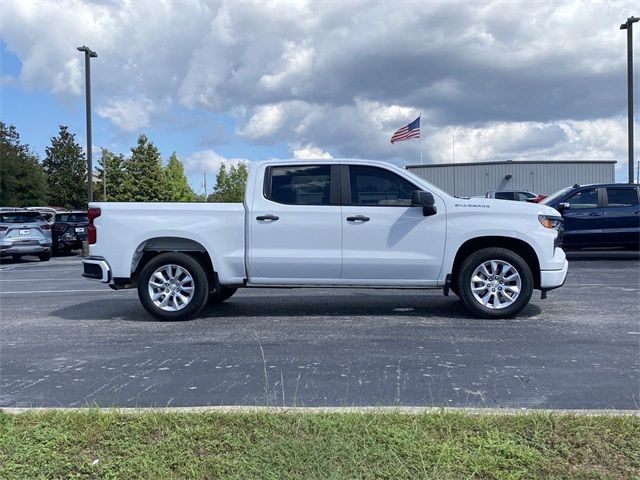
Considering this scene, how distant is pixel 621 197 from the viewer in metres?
14.2

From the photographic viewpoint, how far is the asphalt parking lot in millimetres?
4449

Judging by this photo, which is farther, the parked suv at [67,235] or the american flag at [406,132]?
the american flag at [406,132]

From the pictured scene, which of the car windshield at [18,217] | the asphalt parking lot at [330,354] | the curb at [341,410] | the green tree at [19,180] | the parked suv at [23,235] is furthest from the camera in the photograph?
the green tree at [19,180]

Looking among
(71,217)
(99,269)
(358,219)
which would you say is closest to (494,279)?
(358,219)

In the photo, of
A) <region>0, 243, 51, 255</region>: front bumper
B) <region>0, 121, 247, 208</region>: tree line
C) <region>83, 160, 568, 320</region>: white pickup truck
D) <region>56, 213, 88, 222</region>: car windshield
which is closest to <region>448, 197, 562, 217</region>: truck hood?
<region>83, 160, 568, 320</region>: white pickup truck

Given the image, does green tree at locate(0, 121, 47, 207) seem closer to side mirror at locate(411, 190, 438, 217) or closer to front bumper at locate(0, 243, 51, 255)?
front bumper at locate(0, 243, 51, 255)

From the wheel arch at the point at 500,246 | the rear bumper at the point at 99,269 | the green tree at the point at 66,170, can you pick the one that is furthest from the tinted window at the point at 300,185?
the green tree at the point at 66,170

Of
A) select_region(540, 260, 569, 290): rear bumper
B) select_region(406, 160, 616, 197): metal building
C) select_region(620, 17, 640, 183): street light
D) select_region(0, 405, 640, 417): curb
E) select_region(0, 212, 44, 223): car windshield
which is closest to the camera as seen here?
select_region(0, 405, 640, 417): curb

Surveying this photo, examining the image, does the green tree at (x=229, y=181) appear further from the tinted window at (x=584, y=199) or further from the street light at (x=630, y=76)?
the tinted window at (x=584, y=199)

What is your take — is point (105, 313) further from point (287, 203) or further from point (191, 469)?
point (191, 469)

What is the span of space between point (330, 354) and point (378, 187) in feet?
8.29

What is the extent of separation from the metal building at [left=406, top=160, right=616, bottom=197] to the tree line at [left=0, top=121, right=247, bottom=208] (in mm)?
23520

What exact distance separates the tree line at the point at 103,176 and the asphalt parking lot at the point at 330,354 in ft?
160

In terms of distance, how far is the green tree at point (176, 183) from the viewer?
219 ft
